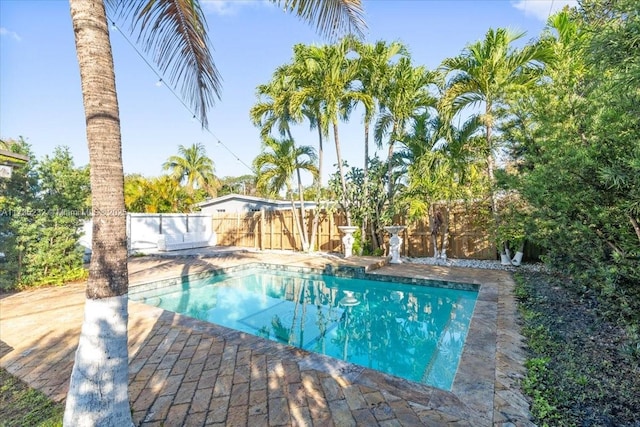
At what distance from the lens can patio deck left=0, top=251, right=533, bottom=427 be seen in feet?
7.88

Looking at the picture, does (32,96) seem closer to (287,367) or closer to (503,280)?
(287,367)

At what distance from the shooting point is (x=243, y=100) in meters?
12.1

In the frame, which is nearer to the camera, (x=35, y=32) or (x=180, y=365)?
(x=180, y=365)

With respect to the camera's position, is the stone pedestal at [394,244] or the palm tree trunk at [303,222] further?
the palm tree trunk at [303,222]

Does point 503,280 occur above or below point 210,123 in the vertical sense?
below

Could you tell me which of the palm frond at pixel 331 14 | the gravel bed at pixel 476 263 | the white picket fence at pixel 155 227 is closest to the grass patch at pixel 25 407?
the palm frond at pixel 331 14

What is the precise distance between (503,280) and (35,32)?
11.2 meters

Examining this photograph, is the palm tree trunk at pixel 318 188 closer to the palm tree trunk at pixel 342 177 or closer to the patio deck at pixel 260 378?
the palm tree trunk at pixel 342 177

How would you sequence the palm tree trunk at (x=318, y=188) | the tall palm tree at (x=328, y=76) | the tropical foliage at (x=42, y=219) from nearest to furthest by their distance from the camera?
the tropical foliage at (x=42, y=219) → the tall palm tree at (x=328, y=76) → the palm tree trunk at (x=318, y=188)

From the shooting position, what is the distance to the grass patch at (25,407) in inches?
96.0

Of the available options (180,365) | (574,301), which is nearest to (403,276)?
(574,301)

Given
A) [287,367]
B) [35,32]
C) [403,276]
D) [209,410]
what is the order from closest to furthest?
[209,410]
[287,367]
[35,32]
[403,276]

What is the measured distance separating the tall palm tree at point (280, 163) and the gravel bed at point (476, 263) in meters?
5.45

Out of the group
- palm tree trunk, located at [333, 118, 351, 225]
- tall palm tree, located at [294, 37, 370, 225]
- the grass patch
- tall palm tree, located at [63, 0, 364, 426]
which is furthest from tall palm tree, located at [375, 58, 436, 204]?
the grass patch
